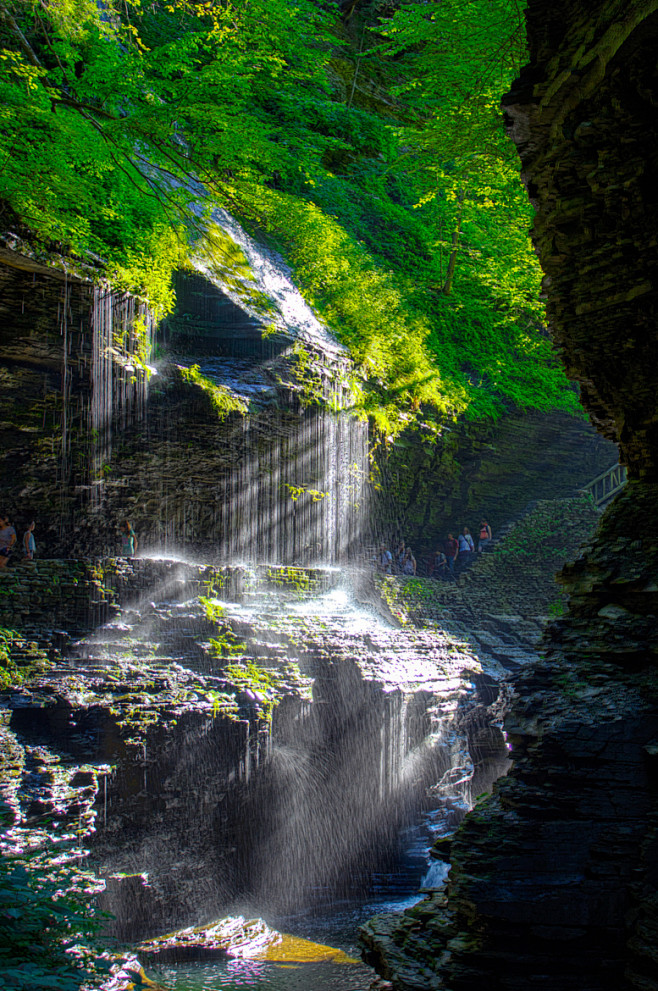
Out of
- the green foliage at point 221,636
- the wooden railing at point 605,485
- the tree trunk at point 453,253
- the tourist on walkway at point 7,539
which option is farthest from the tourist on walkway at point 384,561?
the tree trunk at point 453,253

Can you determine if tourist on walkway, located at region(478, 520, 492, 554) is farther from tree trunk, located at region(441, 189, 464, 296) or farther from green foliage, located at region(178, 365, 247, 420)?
green foliage, located at region(178, 365, 247, 420)

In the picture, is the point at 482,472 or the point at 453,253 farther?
the point at 453,253

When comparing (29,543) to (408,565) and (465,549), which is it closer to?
(408,565)

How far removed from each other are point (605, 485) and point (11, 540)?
63.2ft

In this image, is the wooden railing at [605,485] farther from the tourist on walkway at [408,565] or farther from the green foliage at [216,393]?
the green foliage at [216,393]

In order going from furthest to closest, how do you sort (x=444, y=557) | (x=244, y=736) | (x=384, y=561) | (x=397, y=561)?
(x=444, y=557) → (x=397, y=561) → (x=384, y=561) → (x=244, y=736)

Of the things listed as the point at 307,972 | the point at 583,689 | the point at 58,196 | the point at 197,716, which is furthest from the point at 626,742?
the point at 58,196

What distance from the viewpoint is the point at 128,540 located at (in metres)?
13.2

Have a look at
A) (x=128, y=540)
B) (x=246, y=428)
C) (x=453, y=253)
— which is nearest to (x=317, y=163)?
(x=246, y=428)

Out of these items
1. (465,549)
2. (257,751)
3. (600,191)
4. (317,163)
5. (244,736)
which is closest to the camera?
(600,191)

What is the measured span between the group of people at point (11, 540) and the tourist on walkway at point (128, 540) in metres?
1.57

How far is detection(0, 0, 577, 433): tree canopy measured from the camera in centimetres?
915

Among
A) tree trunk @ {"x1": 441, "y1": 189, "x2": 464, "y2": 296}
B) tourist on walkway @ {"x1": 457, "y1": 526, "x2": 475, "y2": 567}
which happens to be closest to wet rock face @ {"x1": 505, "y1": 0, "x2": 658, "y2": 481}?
tourist on walkway @ {"x1": 457, "y1": 526, "x2": 475, "y2": 567}

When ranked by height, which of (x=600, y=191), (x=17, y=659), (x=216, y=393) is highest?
(x=216, y=393)
